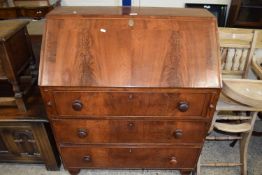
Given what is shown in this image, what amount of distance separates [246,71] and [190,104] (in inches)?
29.9

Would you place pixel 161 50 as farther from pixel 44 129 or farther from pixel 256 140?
pixel 256 140

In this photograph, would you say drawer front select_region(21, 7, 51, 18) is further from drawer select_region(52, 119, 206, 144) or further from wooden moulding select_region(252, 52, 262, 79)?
wooden moulding select_region(252, 52, 262, 79)

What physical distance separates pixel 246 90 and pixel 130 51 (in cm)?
64

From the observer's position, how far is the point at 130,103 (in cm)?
117

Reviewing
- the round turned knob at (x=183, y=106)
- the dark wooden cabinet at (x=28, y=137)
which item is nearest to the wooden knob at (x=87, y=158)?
the dark wooden cabinet at (x=28, y=137)

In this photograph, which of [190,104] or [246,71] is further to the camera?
[246,71]

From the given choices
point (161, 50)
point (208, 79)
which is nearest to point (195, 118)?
point (208, 79)

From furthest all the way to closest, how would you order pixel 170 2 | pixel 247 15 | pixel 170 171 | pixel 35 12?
pixel 170 2 → pixel 35 12 → pixel 247 15 → pixel 170 171

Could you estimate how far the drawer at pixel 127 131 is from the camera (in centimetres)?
127

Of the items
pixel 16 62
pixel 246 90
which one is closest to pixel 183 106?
pixel 246 90

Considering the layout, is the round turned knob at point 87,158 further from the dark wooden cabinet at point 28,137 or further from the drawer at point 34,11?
the drawer at point 34,11

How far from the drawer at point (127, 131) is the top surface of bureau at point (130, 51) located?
290 millimetres

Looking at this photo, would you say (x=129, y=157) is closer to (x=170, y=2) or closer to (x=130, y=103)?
(x=130, y=103)

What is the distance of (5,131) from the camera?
56.9 inches
